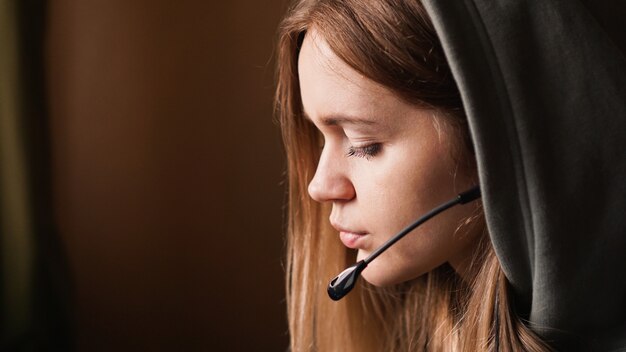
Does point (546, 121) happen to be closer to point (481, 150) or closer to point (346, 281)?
point (481, 150)

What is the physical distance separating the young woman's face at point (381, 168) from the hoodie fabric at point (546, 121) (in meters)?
0.08

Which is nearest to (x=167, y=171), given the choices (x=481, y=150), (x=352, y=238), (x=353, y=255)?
(x=353, y=255)

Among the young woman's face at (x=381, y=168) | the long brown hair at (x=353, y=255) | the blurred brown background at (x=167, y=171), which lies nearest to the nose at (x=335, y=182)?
the young woman's face at (x=381, y=168)

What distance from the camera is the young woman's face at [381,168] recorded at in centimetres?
79

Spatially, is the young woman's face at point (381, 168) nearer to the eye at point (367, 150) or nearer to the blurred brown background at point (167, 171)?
the eye at point (367, 150)

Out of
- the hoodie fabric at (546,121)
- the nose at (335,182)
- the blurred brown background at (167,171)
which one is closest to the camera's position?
the hoodie fabric at (546,121)

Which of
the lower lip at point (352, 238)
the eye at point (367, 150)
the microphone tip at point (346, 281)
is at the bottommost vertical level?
the microphone tip at point (346, 281)

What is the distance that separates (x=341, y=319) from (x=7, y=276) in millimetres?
567

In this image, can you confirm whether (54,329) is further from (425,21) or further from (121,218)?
(425,21)

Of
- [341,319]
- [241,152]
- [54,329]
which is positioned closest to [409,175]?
[341,319]

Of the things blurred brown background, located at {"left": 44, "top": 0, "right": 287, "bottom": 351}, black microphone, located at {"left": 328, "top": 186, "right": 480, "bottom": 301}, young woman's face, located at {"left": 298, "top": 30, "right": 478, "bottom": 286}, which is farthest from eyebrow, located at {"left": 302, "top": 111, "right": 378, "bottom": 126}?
blurred brown background, located at {"left": 44, "top": 0, "right": 287, "bottom": 351}

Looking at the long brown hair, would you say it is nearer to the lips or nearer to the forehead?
the forehead

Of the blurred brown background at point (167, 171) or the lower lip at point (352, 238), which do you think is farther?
the blurred brown background at point (167, 171)

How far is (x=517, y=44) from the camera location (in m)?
0.72
